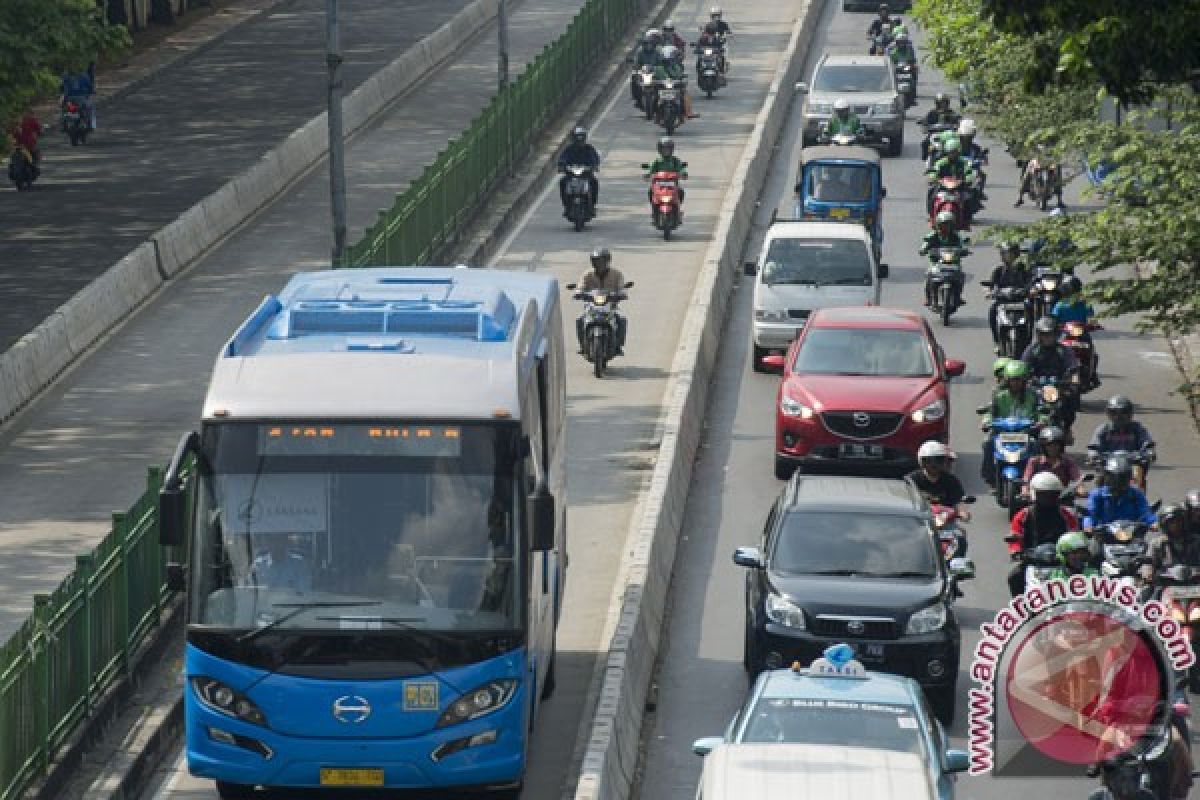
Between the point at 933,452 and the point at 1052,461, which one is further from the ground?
the point at 933,452

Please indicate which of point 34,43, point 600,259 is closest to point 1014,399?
point 600,259

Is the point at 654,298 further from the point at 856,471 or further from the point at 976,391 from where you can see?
the point at 856,471

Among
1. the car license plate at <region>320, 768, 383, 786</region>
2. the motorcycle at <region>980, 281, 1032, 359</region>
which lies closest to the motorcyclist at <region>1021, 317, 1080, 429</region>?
the motorcycle at <region>980, 281, 1032, 359</region>

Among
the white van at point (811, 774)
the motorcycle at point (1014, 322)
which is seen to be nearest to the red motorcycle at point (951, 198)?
the motorcycle at point (1014, 322)

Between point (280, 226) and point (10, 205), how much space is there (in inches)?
173

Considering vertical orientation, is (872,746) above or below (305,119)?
above

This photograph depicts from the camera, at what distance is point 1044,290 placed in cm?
3444

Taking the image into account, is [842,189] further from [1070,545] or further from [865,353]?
[1070,545]

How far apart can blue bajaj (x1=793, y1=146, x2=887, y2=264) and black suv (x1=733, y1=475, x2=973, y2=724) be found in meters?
20.5

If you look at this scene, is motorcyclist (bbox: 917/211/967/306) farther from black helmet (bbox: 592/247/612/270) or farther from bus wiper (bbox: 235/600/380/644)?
bus wiper (bbox: 235/600/380/644)

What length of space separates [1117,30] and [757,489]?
11426 millimetres

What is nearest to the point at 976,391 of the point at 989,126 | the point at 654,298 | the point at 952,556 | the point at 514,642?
the point at 654,298

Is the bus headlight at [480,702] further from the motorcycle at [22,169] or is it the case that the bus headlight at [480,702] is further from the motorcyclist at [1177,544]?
the motorcycle at [22,169]

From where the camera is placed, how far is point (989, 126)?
47.5 meters
